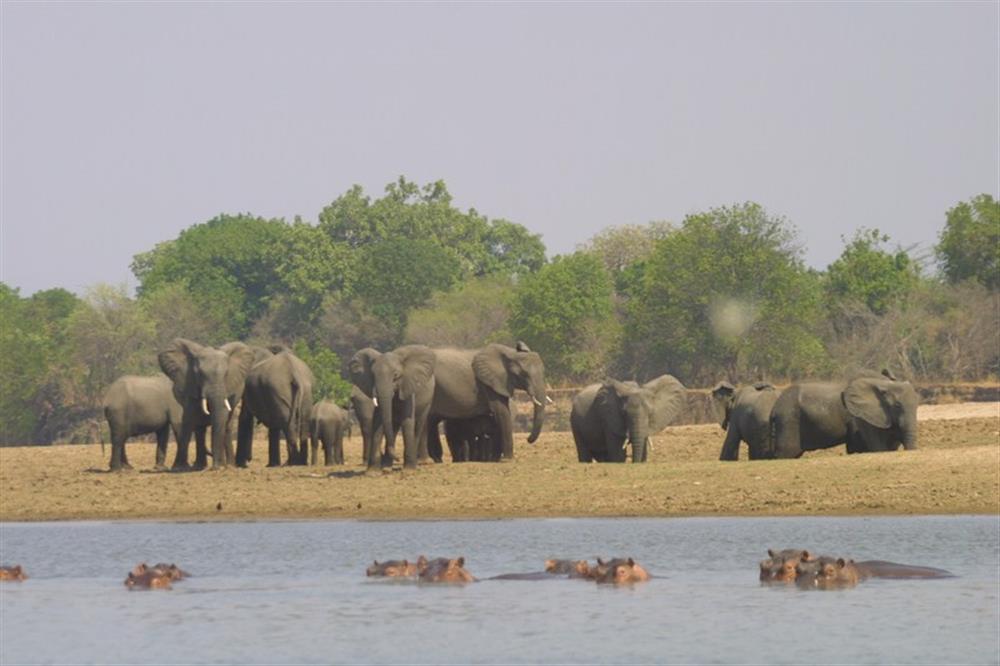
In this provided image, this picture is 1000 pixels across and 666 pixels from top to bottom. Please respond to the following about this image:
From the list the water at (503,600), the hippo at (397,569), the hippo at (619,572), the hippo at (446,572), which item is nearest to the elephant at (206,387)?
the water at (503,600)

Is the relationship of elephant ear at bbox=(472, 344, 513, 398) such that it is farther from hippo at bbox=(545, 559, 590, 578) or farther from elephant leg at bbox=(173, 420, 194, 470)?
hippo at bbox=(545, 559, 590, 578)

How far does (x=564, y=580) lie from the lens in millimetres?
27547

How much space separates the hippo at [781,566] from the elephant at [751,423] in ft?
47.8

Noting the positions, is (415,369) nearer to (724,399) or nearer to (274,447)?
(274,447)

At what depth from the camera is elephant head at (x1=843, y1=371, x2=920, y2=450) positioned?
40.0m

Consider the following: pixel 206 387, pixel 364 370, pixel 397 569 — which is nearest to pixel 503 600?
pixel 397 569

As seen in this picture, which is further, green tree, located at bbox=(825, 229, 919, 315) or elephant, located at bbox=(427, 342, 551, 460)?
green tree, located at bbox=(825, 229, 919, 315)

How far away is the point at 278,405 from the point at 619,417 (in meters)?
7.08

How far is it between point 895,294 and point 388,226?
39998mm

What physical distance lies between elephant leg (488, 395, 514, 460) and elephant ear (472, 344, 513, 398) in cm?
26

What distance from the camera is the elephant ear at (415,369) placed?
40.6 meters

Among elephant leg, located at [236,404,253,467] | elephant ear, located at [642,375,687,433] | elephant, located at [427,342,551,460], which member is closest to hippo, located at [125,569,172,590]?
elephant, located at [427,342,551,460]

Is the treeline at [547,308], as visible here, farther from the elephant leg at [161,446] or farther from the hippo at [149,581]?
the hippo at [149,581]

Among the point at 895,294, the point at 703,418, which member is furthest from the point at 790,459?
the point at 895,294
